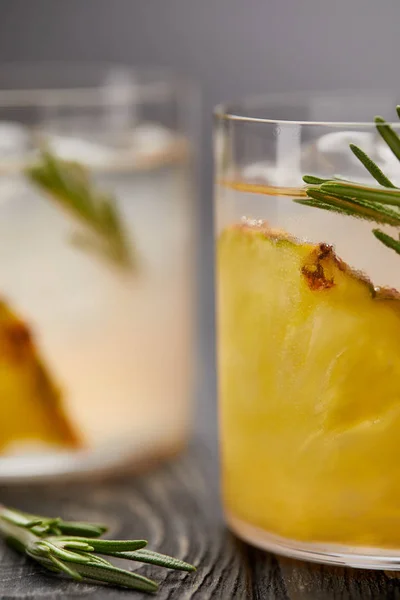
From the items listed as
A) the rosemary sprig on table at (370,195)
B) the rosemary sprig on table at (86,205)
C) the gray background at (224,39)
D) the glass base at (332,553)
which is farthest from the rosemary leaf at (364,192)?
the gray background at (224,39)

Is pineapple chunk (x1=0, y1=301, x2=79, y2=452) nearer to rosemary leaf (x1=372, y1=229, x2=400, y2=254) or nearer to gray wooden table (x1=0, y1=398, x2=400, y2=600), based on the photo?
gray wooden table (x1=0, y1=398, x2=400, y2=600)

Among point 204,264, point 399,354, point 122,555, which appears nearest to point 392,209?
point 399,354

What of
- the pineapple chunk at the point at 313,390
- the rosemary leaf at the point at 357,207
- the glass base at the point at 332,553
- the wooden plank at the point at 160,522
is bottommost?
the wooden plank at the point at 160,522

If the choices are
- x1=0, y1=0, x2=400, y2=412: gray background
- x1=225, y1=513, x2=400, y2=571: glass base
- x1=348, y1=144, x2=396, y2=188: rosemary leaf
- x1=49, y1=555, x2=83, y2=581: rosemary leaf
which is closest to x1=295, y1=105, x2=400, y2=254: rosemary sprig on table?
x1=348, y1=144, x2=396, y2=188: rosemary leaf

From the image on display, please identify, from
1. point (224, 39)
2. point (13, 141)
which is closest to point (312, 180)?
point (13, 141)

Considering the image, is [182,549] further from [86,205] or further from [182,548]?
[86,205]

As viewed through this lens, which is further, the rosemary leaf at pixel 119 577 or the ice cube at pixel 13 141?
the ice cube at pixel 13 141

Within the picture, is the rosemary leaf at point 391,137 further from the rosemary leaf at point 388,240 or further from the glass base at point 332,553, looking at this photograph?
the glass base at point 332,553
